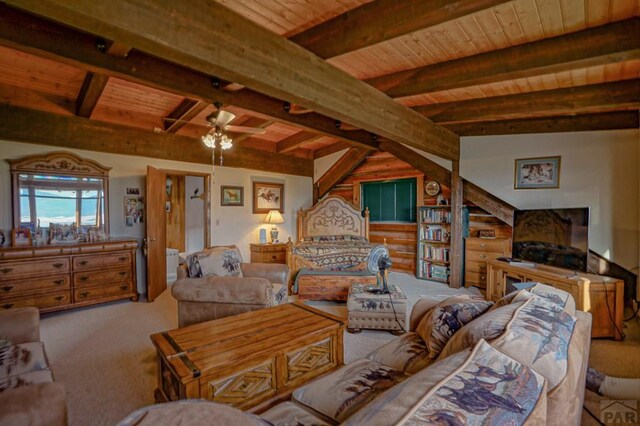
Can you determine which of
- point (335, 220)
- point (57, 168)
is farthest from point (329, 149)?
point (57, 168)

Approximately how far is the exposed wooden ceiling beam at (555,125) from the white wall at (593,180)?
0.25 feet

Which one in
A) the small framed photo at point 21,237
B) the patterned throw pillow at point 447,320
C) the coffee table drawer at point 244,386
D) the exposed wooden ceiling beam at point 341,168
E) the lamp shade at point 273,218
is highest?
the exposed wooden ceiling beam at point 341,168

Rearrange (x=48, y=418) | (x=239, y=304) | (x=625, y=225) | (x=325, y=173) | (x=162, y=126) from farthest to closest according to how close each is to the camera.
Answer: (x=325, y=173) → (x=162, y=126) → (x=625, y=225) → (x=239, y=304) → (x=48, y=418)

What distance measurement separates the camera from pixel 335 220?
20.7 ft

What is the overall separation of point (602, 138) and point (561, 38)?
2179 mm

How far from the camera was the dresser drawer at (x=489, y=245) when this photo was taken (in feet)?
15.6

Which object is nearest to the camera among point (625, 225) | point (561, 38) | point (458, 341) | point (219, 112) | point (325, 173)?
point (458, 341)

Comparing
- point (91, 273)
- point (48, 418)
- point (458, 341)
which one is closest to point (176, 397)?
point (48, 418)

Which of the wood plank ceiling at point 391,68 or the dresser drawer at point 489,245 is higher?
the wood plank ceiling at point 391,68

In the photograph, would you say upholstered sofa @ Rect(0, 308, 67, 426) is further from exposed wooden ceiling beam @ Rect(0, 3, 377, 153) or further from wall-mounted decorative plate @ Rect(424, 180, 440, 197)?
wall-mounted decorative plate @ Rect(424, 180, 440, 197)

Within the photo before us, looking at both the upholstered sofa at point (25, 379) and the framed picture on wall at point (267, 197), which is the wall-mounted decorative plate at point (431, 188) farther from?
the upholstered sofa at point (25, 379)

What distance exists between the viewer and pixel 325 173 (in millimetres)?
7098

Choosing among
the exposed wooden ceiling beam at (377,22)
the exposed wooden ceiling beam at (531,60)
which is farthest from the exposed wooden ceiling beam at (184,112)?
the exposed wooden ceiling beam at (531,60)

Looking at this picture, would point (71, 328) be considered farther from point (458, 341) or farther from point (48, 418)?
point (458, 341)
